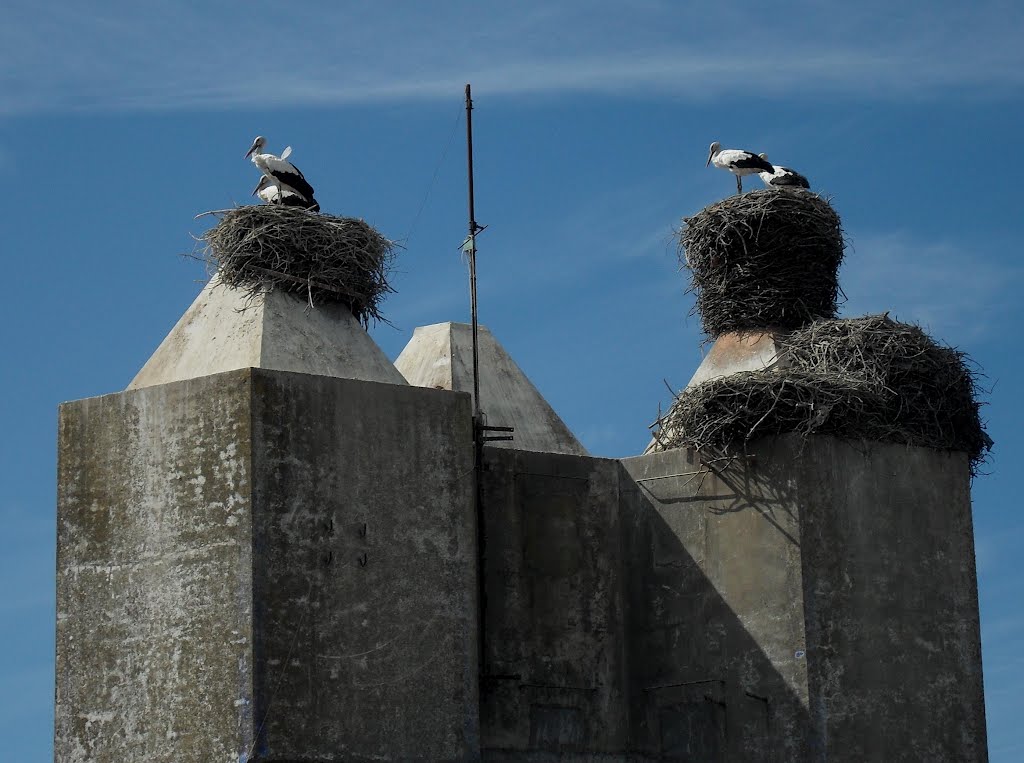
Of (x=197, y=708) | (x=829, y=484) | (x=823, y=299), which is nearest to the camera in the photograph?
(x=197, y=708)

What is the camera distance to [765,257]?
67.2 feet

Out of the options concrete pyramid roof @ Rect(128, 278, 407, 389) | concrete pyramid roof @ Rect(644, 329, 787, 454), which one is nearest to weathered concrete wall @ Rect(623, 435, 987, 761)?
concrete pyramid roof @ Rect(644, 329, 787, 454)

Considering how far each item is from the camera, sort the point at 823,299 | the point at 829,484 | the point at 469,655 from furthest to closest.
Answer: the point at 823,299 → the point at 829,484 → the point at 469,655

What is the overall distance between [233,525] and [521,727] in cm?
367

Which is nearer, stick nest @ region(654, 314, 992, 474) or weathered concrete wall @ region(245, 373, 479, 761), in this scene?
weathered concrete wall @ region(245, 373, 479, 761)

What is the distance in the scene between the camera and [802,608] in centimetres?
1805

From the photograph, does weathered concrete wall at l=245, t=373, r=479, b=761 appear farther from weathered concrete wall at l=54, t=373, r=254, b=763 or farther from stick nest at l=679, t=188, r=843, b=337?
stick nest at l=679, t=188, r=843, b=337

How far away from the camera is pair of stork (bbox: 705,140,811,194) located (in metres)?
20.8

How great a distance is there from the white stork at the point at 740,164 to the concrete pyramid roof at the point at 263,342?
15.5ft

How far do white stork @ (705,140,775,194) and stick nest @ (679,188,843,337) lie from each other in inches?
23.8

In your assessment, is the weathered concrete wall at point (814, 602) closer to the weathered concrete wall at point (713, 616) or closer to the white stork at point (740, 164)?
the weathered concrete wall at point (713, 616)

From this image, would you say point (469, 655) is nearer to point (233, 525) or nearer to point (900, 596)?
point (233, 525)

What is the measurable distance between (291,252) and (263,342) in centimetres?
122

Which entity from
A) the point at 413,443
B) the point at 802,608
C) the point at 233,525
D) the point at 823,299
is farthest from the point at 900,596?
the point at 233,525
